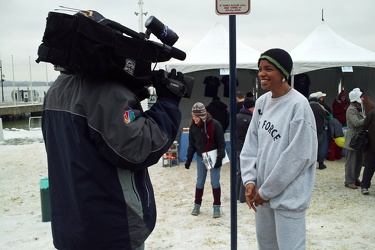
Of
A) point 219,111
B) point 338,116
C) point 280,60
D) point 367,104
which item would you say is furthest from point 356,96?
point 280,60

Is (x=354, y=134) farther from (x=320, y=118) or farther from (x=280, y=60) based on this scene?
(x=280, y=60)

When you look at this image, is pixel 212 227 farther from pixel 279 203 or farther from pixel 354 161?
pixel 354 161

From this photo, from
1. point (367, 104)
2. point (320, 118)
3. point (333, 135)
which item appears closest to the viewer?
point (367, 104)

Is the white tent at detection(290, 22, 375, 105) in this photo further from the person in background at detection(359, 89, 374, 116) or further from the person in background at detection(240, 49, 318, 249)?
the person in background at detection(240, 49, 318, 249)

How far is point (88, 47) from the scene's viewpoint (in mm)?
1562

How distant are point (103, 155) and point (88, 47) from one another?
0.49 m

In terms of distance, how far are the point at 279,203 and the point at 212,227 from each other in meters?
2.66

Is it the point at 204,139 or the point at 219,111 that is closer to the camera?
the point at 204,139

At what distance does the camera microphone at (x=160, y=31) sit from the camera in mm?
1857

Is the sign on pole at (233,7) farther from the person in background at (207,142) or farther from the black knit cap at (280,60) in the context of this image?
the person in background at (207,142)

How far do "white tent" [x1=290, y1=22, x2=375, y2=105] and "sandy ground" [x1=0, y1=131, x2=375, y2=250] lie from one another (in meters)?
2.88

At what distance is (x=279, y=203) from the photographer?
232 centimetres

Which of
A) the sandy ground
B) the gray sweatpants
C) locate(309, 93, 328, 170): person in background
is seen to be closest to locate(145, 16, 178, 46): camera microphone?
the gray sweatpants

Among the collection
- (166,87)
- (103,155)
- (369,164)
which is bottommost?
(369,164)
